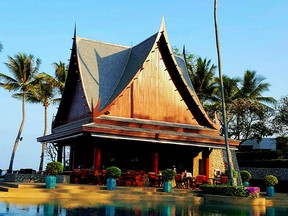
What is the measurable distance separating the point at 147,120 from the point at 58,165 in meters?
7.20

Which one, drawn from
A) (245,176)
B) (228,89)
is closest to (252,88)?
(228,89)

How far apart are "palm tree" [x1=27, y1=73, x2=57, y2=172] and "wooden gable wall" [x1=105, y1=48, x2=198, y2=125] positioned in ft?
58.8

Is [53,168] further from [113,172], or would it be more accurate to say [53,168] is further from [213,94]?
[213,94]

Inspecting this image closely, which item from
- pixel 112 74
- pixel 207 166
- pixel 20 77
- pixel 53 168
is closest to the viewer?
pixel 53 168

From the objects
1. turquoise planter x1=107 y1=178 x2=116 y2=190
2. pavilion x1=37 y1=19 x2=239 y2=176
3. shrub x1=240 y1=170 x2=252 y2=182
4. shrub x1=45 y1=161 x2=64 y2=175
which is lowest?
turquoise planter x1=107 y1=178 x2=116 y2=190

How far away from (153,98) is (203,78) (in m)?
18.8

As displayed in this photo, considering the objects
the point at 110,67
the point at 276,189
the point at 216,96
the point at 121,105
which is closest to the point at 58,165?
the point at 121,105

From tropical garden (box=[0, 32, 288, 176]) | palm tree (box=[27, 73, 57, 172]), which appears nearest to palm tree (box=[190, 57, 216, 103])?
tropical garden (box=[0, 32, 288, 176])

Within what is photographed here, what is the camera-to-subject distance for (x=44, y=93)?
39.3 m

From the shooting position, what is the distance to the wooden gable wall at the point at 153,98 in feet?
72.2

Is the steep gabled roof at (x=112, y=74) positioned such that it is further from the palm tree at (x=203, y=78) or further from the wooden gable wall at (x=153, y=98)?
the palm tree at (x=203, y=78)

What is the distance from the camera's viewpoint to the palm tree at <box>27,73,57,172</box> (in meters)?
38.5

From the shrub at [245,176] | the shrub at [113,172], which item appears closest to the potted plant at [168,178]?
the shrub at [113,172]

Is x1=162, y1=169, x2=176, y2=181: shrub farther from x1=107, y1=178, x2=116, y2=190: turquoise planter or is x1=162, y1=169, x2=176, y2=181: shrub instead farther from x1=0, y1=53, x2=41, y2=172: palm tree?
x1=0, y1=53, x2=41, y2=172: palm tree
